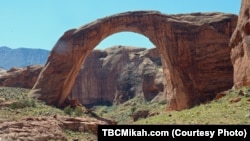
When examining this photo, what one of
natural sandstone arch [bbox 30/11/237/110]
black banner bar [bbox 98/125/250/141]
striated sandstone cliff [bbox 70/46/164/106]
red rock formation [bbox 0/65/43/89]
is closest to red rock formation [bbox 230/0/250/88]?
natural sandstone arch [bbox 30/11/237/110]

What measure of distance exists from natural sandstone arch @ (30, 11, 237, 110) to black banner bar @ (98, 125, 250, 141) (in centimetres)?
2590

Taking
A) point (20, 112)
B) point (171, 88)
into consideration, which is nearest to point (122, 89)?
point (171, 88)

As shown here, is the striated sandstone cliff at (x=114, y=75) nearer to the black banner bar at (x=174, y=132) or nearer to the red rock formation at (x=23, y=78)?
the red rock formation at (x=23, y=78)

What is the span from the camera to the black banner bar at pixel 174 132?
411 inches

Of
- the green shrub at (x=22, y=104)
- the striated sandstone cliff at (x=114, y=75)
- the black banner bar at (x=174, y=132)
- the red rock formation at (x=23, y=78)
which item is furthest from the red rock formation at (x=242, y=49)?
the striated sandstone cliff at (x=114, y=75)

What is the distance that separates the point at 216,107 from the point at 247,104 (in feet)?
7.52

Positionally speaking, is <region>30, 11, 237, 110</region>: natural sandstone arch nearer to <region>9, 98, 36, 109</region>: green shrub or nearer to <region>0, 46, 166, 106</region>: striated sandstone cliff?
<region>9, 98, 36, 109</region>: green shrub

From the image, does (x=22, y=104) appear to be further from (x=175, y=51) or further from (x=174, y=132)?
(x=174, y=132)

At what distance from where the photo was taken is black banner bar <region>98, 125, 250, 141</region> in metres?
10.4

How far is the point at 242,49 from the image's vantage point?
26.6m

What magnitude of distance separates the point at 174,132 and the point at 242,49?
17744mm

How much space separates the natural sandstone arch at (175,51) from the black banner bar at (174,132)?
2590cm

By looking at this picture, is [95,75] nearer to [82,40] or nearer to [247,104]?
[82,40]

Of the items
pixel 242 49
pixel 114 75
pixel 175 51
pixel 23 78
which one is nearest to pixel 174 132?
pixel 242 49
